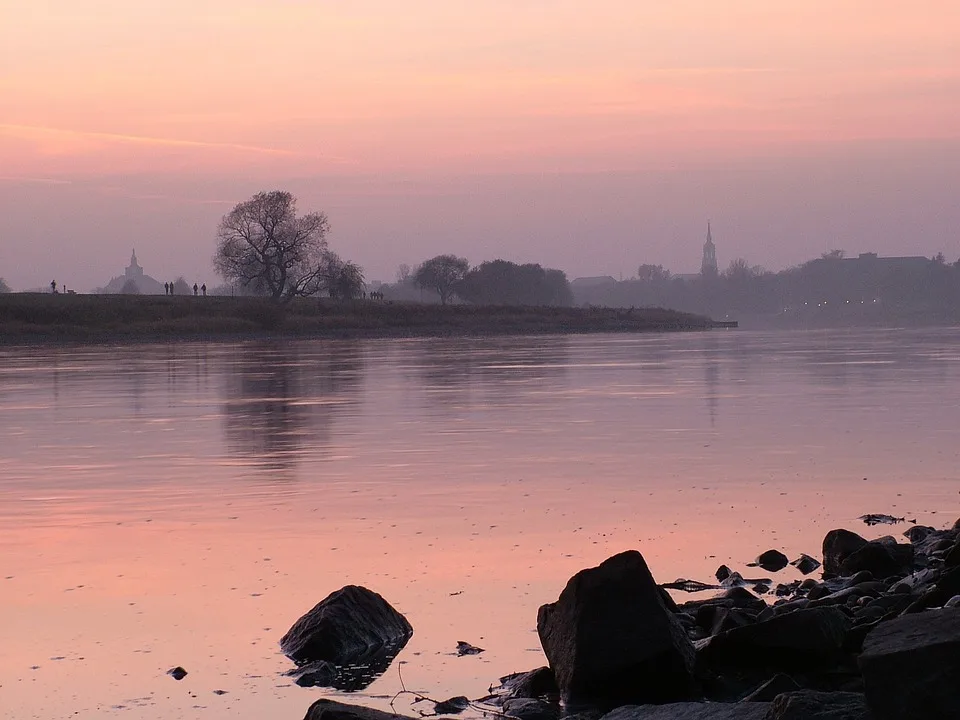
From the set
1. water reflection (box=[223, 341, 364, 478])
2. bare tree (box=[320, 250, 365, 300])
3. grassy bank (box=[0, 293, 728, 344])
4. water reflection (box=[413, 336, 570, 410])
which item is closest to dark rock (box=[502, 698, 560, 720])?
water reflection (box=[223, 341, 364, 478])

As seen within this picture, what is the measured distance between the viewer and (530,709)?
7828 millimetres

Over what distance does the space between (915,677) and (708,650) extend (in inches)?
115

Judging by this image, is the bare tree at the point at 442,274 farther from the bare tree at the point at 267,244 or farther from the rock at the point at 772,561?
the rock at the point at 772,561

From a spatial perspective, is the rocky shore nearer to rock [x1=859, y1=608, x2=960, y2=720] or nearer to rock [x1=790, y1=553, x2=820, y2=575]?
rock [x1=859, y1=608, x2=960, y2=720]

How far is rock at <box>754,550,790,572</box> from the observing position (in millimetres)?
11530

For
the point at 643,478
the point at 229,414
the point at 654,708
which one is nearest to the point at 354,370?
the point at 229,414

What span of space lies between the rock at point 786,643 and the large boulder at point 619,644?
1.25 ft

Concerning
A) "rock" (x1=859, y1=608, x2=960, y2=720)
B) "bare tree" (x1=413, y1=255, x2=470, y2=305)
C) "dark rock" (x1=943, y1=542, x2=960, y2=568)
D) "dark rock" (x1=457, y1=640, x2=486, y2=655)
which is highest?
"bare tree" (x1=413, y1=255, x2=470, y2=305)

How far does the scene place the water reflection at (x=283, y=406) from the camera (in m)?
20.8

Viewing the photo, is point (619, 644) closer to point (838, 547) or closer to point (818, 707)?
point (818, 707)

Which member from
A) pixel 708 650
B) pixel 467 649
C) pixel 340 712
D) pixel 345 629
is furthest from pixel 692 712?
pixel 345 629

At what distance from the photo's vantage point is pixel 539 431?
76.8 ft

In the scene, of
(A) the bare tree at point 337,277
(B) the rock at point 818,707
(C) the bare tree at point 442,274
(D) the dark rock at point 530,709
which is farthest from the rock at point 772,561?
(C) the bare tree at point 442,274

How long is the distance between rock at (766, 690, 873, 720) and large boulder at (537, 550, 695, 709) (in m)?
1.72
